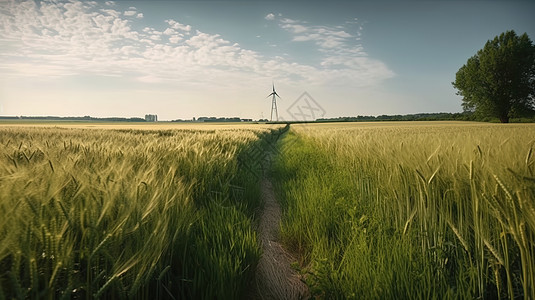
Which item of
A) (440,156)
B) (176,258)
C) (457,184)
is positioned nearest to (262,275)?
(176,258)

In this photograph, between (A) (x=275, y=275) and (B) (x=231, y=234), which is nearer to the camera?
(B) (x=231, y=234)

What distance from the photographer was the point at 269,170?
26.2 feet

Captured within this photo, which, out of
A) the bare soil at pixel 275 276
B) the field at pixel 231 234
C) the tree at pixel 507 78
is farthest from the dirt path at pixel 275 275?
the tree at pixel 507 78

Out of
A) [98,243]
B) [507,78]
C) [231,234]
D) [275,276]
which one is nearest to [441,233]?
[275,276]

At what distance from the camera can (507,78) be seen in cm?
3594

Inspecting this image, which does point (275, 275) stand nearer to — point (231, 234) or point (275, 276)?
point (275, 276)

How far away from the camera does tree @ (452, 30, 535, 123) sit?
35406 mm

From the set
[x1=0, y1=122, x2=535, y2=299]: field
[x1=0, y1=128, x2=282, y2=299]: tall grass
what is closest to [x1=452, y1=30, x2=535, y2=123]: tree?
[x1=0, y1=122, x2=535, y2=299]: field

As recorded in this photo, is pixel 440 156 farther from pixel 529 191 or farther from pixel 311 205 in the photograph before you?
pixel 311 205

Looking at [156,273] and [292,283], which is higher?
[156,273]

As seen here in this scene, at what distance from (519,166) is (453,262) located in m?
0.72

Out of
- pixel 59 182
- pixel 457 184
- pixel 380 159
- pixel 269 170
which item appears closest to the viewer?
pixel 59 182

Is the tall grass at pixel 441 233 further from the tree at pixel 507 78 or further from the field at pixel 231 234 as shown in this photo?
the tree at pixel 507 78

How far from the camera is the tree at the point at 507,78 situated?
3541 centimetres
